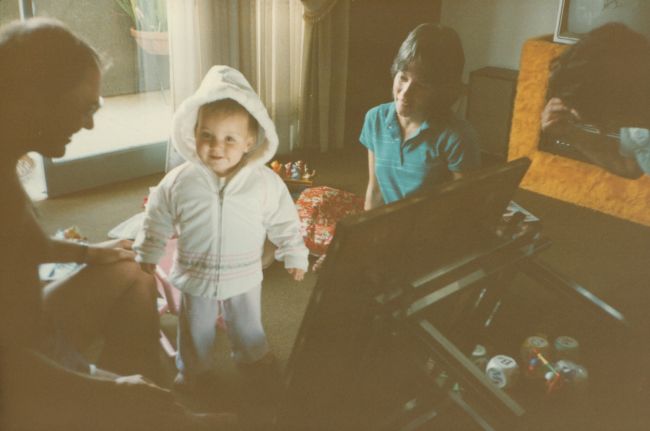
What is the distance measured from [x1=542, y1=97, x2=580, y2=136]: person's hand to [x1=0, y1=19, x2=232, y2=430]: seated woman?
869 millimetres

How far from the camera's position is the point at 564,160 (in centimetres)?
287

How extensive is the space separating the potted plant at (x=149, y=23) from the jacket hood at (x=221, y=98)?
1.76 m

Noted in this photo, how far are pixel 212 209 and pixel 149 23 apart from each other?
1958mm

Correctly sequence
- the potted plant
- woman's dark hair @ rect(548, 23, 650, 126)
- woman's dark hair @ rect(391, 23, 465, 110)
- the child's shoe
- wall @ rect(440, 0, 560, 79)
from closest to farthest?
woman's dark hair @ rect(548, 23, 650, 126)
woman's dark hair @ rect(391, 23, 465, 110)
the child's shoe
the potted plant
wall @ rect(440, 0, 560, 79)

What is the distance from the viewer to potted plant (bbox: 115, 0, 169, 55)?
2.94 meters

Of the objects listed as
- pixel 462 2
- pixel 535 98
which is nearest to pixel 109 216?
pixel 535 98

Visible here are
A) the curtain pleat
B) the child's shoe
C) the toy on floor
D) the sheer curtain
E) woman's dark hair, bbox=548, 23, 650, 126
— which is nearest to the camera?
woman's dark hair, bbox=548, 23, 650, 126

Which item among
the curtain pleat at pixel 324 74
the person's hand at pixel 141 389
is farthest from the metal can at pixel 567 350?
the curtain pleat at pixel 324 74

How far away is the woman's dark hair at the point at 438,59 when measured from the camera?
1.43 metres

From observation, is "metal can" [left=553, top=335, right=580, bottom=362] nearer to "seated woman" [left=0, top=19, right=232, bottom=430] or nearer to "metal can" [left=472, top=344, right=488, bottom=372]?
"metal can" [left=472, top=344, right=488, bottom=372]

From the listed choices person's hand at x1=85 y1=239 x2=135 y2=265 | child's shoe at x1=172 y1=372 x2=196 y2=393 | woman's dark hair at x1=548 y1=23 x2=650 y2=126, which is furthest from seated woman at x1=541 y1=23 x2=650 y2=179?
child's shoe at x1=172 y1=372 x2=196 y2=393

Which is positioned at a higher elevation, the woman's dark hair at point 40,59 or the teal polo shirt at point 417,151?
the woman's dark hair at point 40,59

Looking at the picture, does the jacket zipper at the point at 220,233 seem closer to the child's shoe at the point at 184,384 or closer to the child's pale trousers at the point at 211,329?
the child's pale trousers at the point at 211,329

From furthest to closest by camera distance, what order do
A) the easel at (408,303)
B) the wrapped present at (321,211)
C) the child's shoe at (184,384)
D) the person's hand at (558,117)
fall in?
1. the wrapped present at (321,211)
2. the child's shoe at (184,384)
3. the person's hand at (558,117)
4. the easel at (408,303)
